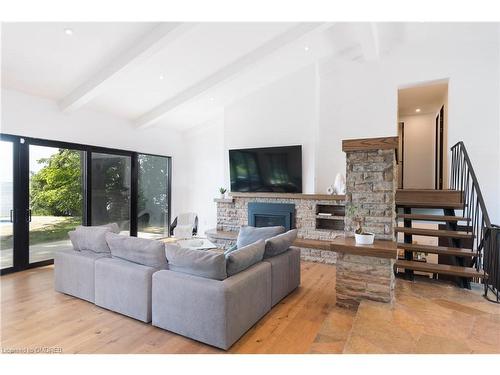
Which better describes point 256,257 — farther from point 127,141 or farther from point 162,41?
point 127,141

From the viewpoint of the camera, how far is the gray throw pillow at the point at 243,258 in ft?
8.63

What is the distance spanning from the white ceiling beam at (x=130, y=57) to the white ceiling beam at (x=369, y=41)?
2.98 m

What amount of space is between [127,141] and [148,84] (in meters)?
1.86

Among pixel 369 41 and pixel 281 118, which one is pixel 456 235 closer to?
pixel 369 41

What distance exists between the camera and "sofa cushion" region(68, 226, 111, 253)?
3441mm

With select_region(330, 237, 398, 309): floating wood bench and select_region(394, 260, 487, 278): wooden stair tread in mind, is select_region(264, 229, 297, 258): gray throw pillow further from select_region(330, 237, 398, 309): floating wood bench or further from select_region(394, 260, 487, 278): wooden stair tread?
select_region(394, 260, 487, 278): wooden stair tread

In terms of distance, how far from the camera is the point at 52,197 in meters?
5.16

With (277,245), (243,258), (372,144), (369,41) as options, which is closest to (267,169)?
(277,245)

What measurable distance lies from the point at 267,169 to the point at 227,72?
2292 mm

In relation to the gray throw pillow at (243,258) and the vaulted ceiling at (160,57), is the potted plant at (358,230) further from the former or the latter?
the vaulted ceiling at (160,57)

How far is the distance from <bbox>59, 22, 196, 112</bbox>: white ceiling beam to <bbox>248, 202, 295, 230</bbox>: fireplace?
380cm

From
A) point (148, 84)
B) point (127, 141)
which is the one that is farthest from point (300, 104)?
point (127, 141)
